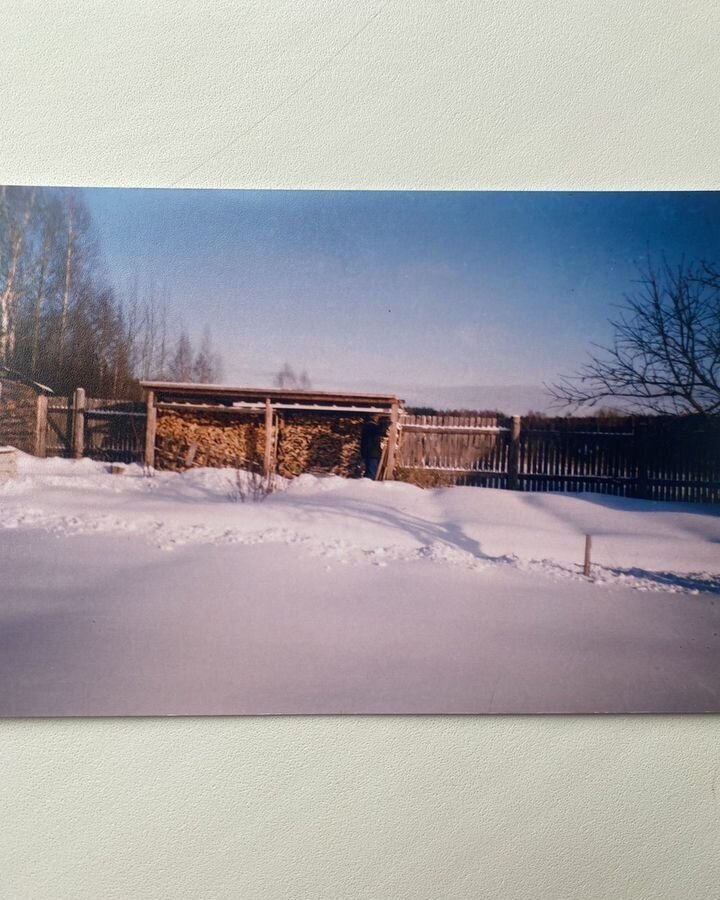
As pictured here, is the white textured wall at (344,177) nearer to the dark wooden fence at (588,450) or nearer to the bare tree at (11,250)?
the bare tree at (11,250)

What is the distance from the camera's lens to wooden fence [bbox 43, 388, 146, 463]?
2.72m

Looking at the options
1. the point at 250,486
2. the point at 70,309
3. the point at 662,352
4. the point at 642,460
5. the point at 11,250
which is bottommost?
the point at 250,486

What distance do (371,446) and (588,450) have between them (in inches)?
41.3

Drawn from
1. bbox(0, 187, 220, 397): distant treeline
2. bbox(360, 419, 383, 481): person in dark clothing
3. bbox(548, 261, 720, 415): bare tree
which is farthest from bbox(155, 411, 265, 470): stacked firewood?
bbox(548, 261, 720, 415): bare tree

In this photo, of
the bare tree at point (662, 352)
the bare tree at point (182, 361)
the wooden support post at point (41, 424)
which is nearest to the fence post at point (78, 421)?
the wooden support post at point (41, 424)

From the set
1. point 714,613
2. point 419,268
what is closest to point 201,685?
point 419,268

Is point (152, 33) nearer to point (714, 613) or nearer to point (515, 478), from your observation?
point (515, 478)

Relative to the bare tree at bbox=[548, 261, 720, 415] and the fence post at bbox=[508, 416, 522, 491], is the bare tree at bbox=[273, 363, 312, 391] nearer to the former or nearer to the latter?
the fence post at bbox=[508, 416, 522, 491]

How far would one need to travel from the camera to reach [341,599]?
8.80 feet

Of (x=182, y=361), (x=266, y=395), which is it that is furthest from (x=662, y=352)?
(x=182, y=361)

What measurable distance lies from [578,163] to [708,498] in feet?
5.60

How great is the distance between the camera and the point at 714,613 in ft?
9.09

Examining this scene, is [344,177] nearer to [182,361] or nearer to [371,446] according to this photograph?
[182,361]

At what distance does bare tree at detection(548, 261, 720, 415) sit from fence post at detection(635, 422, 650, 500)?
101 mm
